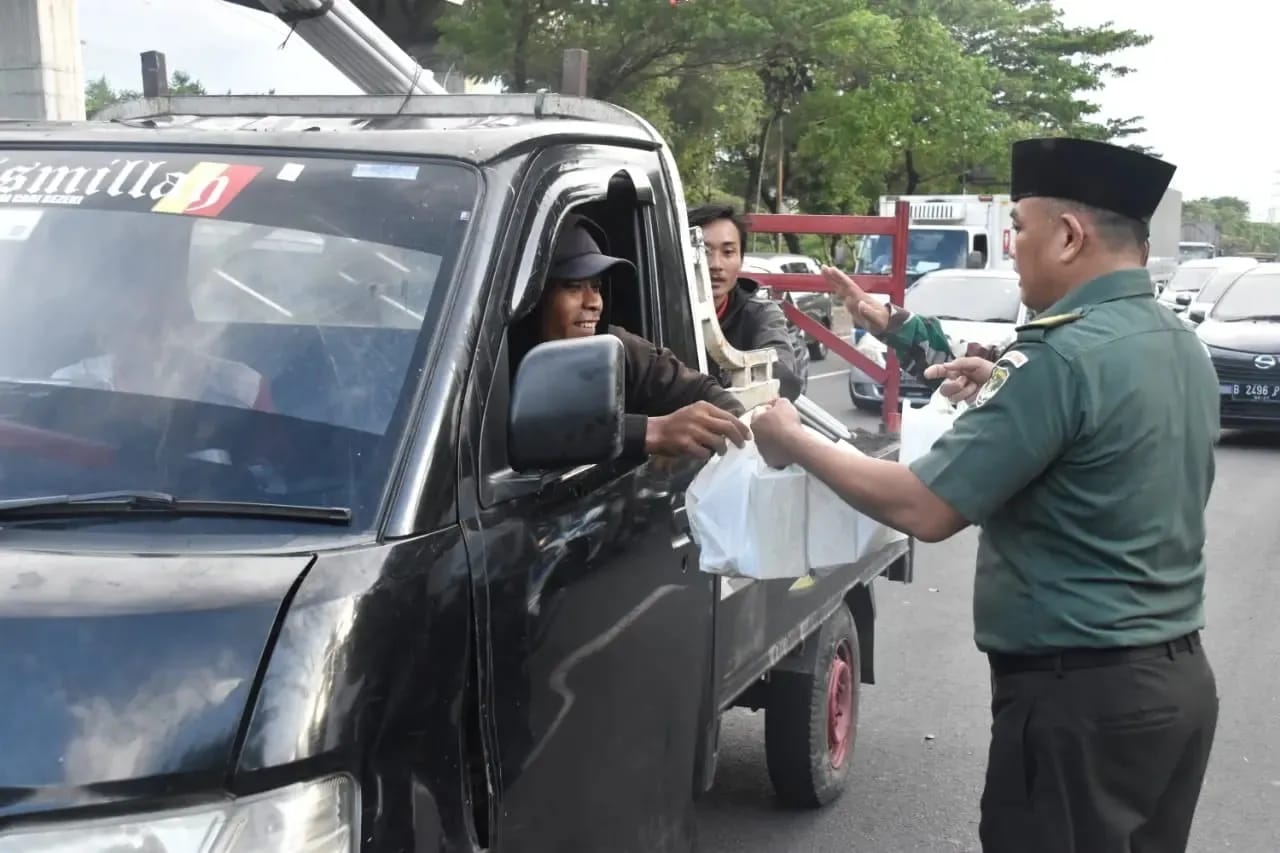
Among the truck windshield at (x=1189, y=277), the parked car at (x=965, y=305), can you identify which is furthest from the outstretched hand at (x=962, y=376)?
the truck windshield at (x=1189, y=277)

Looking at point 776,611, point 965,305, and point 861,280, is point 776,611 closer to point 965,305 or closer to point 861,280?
point 861,280

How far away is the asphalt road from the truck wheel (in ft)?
0.45

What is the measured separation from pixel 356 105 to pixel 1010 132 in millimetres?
39952

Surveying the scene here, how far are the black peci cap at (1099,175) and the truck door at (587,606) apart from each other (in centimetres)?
92

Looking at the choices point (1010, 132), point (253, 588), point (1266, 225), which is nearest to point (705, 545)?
point (253, 588)

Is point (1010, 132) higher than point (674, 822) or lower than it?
higher

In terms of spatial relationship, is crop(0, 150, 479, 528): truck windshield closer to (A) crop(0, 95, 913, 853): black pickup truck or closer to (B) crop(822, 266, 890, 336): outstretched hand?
(A) crop(0, 95, 913, 853): black pickup truck

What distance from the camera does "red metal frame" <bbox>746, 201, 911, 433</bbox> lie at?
5.30 meters

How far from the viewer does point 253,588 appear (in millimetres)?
1857

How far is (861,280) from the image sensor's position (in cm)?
551

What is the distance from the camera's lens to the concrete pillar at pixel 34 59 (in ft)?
47.6

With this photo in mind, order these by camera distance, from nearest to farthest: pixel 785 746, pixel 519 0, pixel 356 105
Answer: pixel 356 105
pixel 785 746
pixel 519 0

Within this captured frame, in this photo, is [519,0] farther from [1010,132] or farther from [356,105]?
[1010,132]

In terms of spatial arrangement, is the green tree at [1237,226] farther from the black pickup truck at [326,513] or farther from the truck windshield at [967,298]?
the black pickup truck at [326,513]
